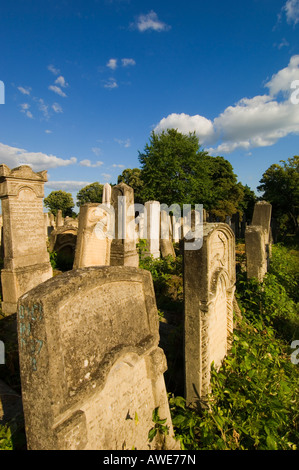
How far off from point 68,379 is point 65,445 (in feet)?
1.31

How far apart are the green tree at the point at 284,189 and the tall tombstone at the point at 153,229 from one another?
14252mm

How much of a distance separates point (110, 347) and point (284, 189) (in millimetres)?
21423

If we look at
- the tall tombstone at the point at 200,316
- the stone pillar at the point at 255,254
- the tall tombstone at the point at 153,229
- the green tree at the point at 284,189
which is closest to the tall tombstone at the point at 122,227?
the tall tombstone at the point at 153,229

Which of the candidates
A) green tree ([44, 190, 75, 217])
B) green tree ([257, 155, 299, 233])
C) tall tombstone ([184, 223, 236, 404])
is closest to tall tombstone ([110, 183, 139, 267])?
tall tombstone ([184, 223, 236, 404])

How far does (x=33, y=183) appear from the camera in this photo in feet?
18.9

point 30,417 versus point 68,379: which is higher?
point 68,379

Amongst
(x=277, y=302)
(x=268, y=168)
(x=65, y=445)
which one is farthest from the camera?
(x=268, y=168)

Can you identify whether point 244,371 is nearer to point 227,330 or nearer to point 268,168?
point 227,330

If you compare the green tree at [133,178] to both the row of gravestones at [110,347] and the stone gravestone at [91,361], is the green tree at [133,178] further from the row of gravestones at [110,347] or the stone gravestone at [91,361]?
the stone gravestone at [91,361]

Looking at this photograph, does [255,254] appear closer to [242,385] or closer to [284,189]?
[242,385]

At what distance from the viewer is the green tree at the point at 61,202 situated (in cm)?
4737
